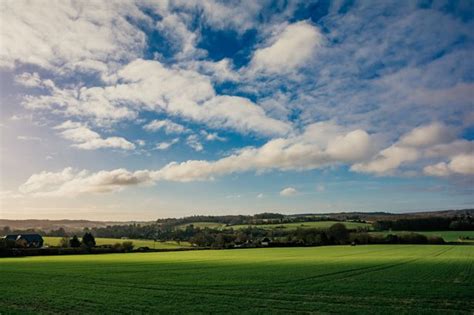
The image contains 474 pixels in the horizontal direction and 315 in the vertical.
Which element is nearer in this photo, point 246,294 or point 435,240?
point 246,294

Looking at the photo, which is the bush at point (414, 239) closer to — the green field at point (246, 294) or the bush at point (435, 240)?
the bush at point (435, 240)

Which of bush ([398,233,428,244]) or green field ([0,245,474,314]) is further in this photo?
bush ([398,233,428,244])

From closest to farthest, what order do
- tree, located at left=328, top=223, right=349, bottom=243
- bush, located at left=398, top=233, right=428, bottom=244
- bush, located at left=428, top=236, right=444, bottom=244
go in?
1. bush, located at left=428, top=236, right=444, bottom=244
2. bush, located at left=398, top=233, right=428, bottom=244
3. tree, located at left=328, top=223, right=349, bottom=243

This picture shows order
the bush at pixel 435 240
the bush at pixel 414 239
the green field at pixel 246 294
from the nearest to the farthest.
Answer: the green field at pixel 246 294
the bush at pixel 435 240
the bush at pixel 414 239

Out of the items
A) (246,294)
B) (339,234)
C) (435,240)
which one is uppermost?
(339,234)

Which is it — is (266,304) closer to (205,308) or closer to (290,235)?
(205,308)

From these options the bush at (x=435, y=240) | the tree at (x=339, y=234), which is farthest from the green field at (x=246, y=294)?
the tree at (x=339, y=234)

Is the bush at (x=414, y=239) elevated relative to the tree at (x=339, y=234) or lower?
lower

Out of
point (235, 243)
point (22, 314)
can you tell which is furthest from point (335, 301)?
point (235, 243)

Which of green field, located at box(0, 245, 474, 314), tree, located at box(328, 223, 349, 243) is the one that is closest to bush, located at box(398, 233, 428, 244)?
tree, located at box(328, 223, 349, 243)

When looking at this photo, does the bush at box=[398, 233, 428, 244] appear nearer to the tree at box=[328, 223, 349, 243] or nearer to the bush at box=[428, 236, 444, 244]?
the bush at box=[428, 236, 444, 244]

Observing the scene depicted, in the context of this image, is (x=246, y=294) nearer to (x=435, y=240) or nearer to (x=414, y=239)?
(x=414, y=239)

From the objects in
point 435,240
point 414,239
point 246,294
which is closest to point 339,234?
point 414,239

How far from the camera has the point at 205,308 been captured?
22.8 meters
